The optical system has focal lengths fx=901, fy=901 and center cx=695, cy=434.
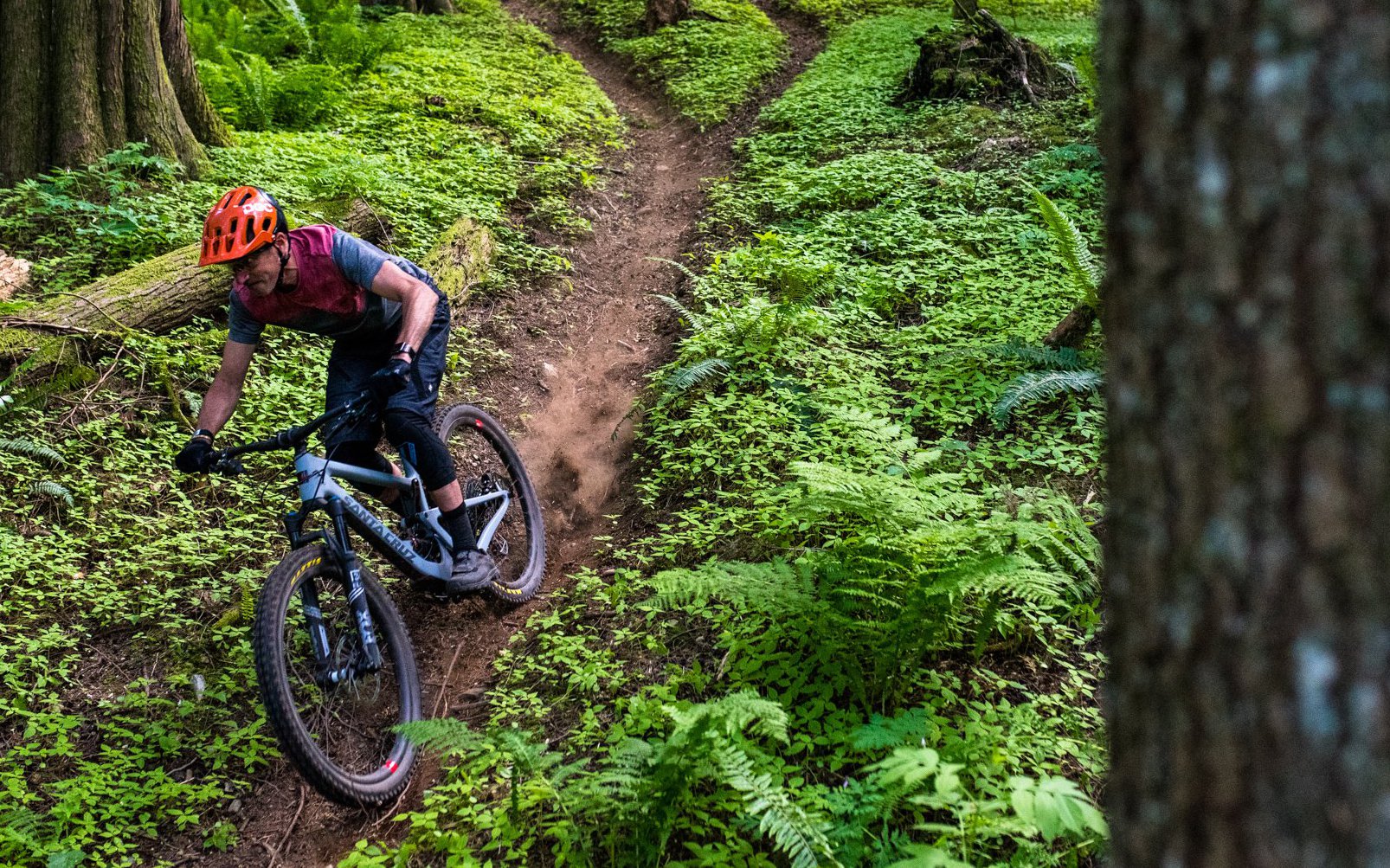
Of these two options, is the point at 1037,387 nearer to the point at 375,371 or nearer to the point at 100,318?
the point at 375,371

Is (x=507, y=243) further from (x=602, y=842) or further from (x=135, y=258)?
(x=602, y=842)

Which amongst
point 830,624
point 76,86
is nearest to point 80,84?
point 76,86

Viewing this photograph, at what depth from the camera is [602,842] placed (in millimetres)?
3244

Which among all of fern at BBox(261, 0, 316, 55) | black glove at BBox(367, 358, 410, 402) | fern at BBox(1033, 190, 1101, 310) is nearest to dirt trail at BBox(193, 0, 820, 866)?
black glove at BBox(367, 358, 410, 402)

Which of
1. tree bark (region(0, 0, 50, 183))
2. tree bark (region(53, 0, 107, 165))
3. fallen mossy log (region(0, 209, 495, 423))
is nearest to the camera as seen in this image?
fallen mossy log (region(0, 209, 495, 423))

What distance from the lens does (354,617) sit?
166 inches

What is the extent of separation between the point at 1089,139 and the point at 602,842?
937 centimetres

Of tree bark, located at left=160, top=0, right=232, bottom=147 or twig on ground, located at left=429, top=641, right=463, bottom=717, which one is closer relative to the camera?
twig on ground, located at left=429, top=641, right=463, bottom=717

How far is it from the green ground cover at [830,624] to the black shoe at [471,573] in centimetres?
46

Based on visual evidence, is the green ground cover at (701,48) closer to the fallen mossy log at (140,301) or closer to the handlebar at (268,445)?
the fallen mossy log at (140,301)

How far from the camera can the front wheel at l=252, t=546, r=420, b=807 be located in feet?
12.3

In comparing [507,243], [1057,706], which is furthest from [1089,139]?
[1057,706]

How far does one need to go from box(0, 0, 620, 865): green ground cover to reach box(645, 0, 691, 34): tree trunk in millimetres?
8943

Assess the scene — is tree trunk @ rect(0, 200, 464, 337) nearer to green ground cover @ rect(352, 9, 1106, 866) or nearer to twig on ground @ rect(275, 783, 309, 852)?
green ground cover @ rect(352, 9, 1106, 866)
